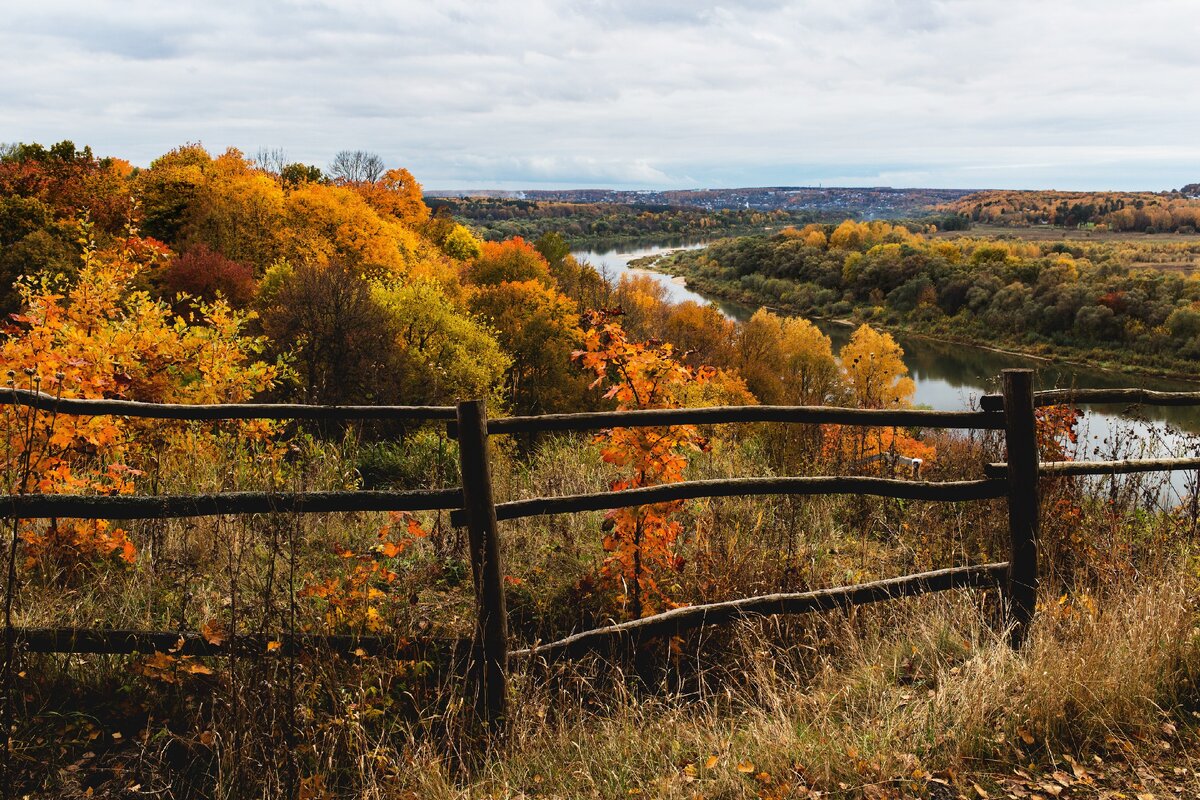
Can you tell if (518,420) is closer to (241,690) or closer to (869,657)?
(241,690)

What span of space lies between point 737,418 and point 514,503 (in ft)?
4.26

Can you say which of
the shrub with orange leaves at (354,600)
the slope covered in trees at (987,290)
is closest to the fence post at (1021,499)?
the shrub with orange leaves at (354,600)

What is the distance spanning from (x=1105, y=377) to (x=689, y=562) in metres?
77.6

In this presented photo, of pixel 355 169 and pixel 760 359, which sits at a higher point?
pixel 355 169

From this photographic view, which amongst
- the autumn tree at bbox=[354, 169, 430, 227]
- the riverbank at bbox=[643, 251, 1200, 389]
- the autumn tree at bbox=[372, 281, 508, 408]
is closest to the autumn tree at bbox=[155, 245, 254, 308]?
the autumn tree at bbox=[372, 281, 508, 408]

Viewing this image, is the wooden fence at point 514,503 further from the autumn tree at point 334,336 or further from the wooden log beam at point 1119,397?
the autumn tree at point 334,336

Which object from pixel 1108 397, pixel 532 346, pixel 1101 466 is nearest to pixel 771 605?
pixel 1101 466

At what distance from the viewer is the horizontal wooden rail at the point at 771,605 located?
13.4ft

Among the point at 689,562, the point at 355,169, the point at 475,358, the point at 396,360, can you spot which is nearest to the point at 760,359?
the point at 475,358

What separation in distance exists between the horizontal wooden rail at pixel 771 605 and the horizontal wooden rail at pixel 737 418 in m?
0.88

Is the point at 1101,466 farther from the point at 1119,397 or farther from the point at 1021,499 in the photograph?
the point at 1021,499

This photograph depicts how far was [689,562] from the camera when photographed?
5207 mm

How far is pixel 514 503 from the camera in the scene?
12.9 feet

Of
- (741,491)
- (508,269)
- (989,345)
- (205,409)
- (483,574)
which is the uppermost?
(508,269)
